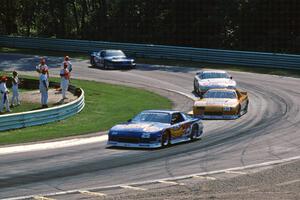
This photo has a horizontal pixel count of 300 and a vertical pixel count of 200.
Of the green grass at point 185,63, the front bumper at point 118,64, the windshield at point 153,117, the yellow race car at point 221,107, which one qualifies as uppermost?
the windshield at point 153,117

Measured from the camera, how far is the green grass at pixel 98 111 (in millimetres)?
22641

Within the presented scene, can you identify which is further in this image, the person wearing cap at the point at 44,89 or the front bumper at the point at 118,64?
the front bumper at the point at 118,64

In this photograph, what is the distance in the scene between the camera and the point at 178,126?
69.2 ft

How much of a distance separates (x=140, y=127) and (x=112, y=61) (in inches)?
987

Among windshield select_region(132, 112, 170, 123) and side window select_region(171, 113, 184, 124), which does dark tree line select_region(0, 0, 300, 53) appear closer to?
side window select_region(171, 113, 184, 124)

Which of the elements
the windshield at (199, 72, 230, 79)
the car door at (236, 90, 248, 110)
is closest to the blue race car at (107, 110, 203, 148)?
the car door at (236, 90, 248, 110)

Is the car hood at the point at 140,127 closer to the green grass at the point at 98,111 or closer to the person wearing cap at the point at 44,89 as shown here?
Answer: the green grass at the point at 98,111

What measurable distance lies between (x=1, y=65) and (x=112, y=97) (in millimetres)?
16646

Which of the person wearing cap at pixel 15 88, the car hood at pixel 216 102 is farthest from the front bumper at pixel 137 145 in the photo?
the person wearing cap at pixel 15 88

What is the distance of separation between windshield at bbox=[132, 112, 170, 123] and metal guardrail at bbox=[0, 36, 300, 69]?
24.8 metres

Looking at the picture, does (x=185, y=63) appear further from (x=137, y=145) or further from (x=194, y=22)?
(x=137, y=145)

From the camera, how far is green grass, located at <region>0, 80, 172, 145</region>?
74.3 feet

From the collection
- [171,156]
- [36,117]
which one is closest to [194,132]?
[171,156]

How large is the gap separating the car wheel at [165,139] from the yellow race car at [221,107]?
6.56m
